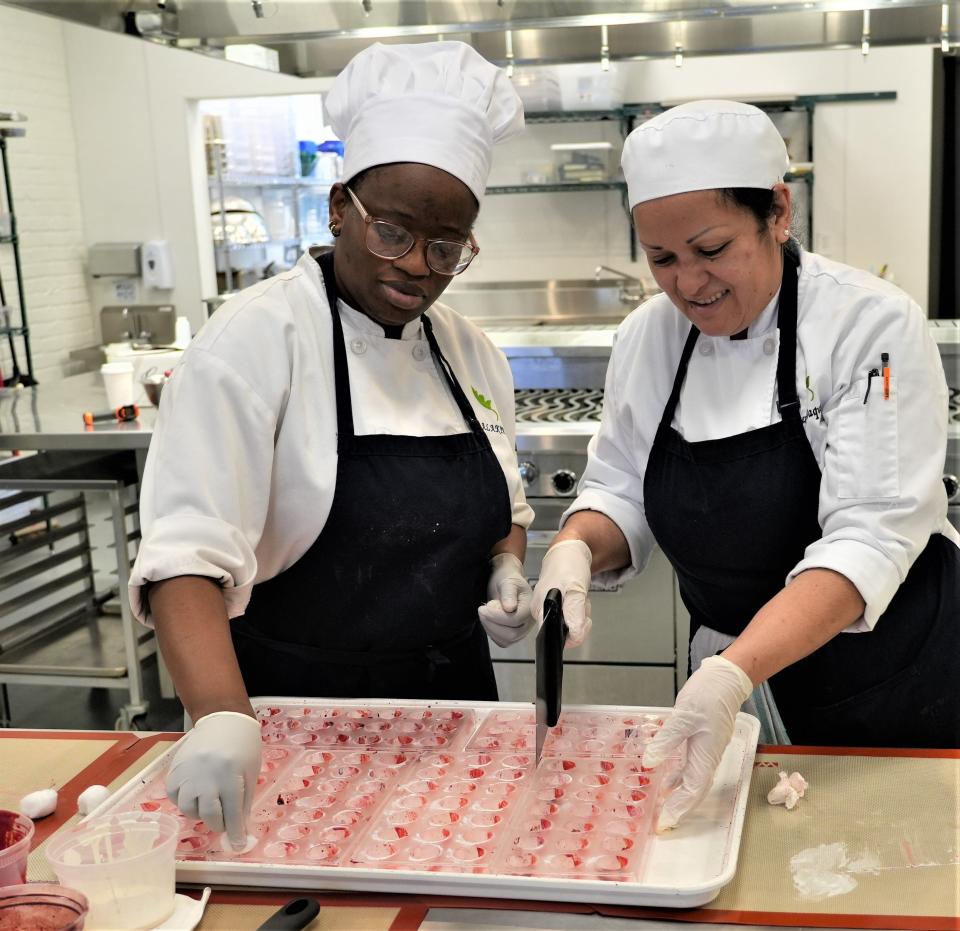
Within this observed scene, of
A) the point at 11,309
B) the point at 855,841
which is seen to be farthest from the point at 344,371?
the point at 11,309

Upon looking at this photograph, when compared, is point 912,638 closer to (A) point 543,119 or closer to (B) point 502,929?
(B) point 502,929

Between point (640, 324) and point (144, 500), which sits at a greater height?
point (640, 324)

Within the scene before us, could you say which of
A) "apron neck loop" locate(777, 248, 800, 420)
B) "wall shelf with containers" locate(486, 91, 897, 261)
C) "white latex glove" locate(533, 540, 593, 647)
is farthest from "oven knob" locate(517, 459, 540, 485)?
"wall shelf with containers" locate(486, 91, 897, 261)

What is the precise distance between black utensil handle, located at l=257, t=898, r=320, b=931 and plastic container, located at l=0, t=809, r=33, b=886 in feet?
0.81

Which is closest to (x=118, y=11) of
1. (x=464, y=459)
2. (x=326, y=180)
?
(x=464, y=459)

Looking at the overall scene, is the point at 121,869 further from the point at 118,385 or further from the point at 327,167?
the point at 327,167

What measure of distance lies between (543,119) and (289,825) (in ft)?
18.1

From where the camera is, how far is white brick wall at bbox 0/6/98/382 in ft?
21.8

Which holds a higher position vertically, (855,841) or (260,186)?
(260,186)

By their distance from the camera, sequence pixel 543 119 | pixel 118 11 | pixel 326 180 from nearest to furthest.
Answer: pixel 118 11 → pixel 543 119 → pixel 326 180

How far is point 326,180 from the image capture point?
7.31 m

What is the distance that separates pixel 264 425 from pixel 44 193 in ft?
20.2

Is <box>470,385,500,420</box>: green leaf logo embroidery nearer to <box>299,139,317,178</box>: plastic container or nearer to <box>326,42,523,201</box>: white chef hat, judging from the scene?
<box>326,42,523,201</box>: white chef hat

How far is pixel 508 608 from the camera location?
1.63 metres
